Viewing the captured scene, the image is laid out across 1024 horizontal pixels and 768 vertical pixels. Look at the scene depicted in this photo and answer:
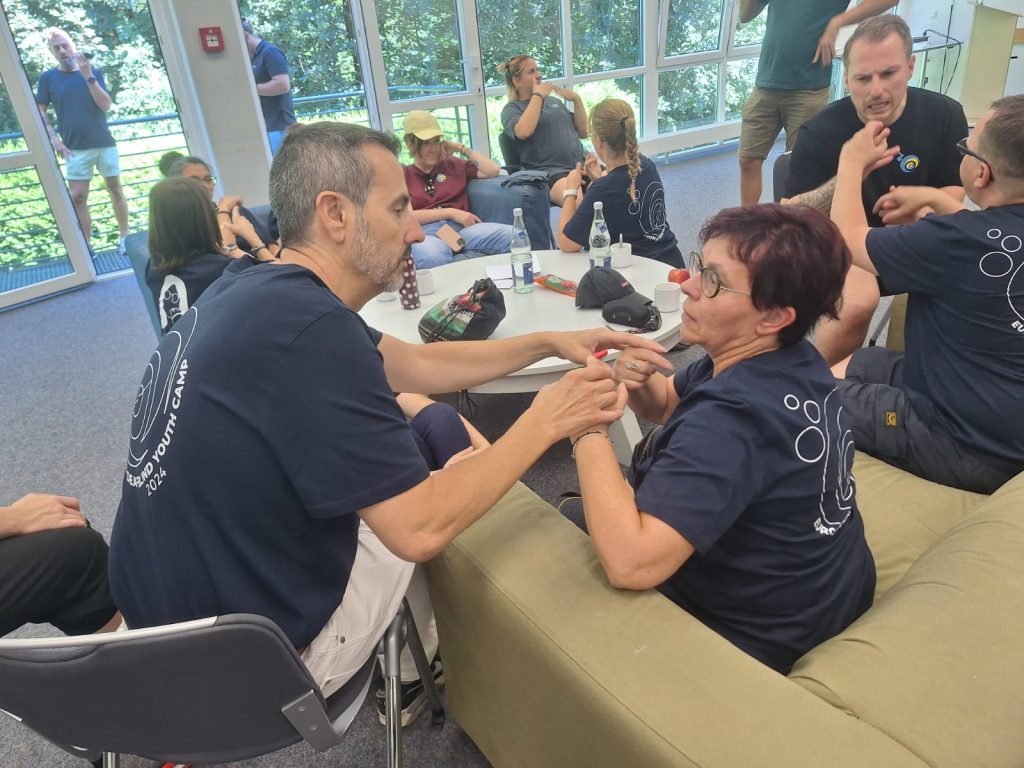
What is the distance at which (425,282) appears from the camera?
103 inches

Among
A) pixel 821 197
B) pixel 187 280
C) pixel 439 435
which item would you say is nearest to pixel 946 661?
pixel 439 435

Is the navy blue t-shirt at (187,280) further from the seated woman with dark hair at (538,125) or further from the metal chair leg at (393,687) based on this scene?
the seated woman with dark hair at (538,125)

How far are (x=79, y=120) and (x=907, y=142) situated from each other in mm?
5122

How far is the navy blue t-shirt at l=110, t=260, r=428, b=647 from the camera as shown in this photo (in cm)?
96

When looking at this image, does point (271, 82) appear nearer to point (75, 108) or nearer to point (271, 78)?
point (271, 78)

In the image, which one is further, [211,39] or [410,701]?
[211,39]

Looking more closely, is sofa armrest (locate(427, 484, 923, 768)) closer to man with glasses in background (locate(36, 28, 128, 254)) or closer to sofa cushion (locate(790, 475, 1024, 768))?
sofa cushion (locate(790, 475, 1024, 768))

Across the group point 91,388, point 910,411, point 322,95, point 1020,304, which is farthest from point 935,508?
point 322,95

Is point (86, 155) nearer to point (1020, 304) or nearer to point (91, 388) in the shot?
point (91, 388)

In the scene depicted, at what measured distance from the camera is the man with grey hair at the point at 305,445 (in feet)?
3.17

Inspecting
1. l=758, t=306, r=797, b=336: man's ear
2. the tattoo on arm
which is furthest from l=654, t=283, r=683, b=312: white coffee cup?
l=758, t=306, r=797, b=336: man's ear

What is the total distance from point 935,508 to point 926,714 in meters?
0.82

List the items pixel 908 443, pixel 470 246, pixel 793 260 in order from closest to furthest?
pixel 793 260 → pixel 908 443 → pixel 470 246

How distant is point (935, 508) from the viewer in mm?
1487
